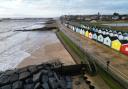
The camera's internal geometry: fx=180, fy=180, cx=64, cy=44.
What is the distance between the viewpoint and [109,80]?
17.8 metres

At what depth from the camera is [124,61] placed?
22.9 metres

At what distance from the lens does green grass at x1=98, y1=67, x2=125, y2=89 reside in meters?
16.4

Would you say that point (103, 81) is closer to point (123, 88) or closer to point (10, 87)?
point (123, 88)

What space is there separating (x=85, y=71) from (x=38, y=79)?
6799 millimetres

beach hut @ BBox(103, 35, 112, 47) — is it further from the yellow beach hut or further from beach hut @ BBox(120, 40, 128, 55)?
beach hut @ BBox(120, 40, 128, 55)

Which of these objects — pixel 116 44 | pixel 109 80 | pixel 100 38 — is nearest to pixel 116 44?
pixel 116 44

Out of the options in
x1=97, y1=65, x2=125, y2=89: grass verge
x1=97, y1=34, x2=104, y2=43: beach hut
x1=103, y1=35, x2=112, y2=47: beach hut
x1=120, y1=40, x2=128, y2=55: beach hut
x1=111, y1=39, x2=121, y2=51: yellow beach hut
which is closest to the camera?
x1=97, y1=65, x2=125, y2=89: grass verge

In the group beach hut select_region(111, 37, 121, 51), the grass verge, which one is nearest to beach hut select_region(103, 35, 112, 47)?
beach hut select_region(111, 37, 121, 51)

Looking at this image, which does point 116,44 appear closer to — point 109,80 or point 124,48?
point 124,48

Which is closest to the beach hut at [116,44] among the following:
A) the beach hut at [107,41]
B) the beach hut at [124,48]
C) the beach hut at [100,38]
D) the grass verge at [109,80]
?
the beach hut at [124,48]

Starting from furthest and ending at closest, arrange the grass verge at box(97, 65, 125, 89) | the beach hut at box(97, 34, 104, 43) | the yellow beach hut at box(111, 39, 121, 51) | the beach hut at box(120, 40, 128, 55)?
the beach hut at box(97, 34, 104, 43)
the yellow beach hut at box(111, 39, 121, 51)
the beach hut at box(120, 40, 128, 55)
the grass verge at box(97, 65, 125, 89)

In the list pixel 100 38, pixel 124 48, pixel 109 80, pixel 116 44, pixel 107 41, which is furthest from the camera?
pixel 100 38

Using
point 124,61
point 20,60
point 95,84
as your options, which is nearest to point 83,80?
point 95,84

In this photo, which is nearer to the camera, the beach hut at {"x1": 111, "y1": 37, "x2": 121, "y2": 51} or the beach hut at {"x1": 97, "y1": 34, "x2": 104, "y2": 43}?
the beach hut at {"x1": 111, "y1": 37, "x2": 121, "y2": 51}
